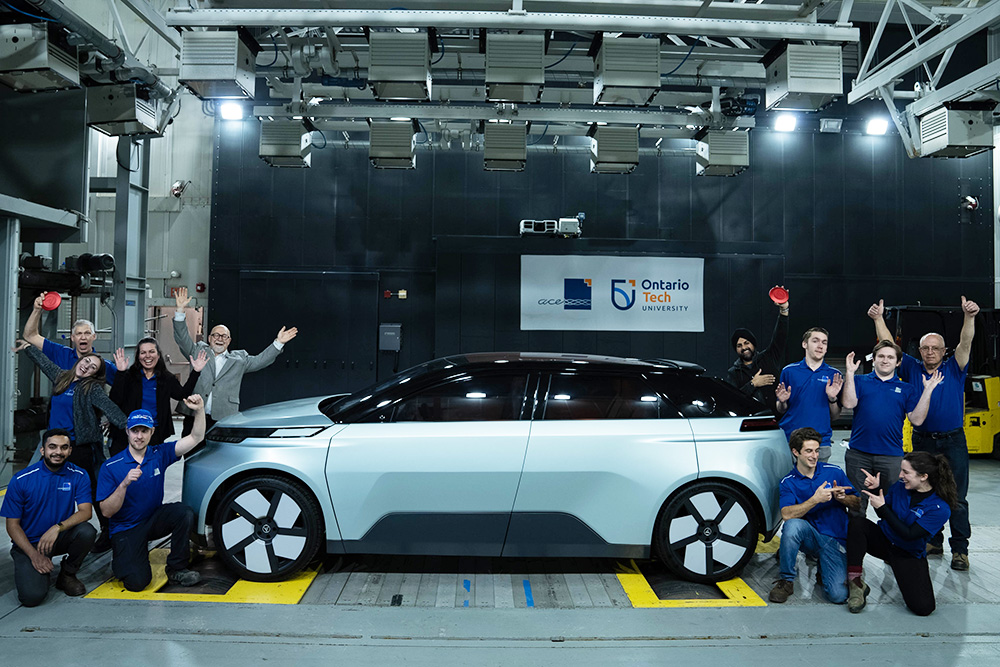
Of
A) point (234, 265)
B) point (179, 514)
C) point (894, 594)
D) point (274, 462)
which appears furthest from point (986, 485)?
point (234, 265)

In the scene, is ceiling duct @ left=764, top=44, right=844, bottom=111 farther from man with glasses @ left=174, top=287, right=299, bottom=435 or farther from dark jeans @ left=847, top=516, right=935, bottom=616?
man with glasses @ left=174, top=287, right=299, bottom=435

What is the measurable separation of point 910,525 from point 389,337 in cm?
865

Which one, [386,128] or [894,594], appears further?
[386,128]

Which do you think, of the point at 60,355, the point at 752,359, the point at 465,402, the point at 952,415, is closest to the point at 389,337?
the point at 60,355

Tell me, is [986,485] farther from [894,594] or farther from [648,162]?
[648,162]

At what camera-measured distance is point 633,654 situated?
10.1 ft

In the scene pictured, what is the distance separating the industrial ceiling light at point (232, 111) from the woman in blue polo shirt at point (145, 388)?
21.3 ft

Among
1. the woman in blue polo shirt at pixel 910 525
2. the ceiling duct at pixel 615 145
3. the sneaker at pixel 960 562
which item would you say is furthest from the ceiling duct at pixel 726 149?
the woman in blue polo shirt at pixel 910 525

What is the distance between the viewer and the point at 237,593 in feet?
12.0

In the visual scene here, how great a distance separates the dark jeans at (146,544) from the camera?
3678 mm

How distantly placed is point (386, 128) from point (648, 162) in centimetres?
553

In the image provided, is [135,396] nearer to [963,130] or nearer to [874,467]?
[874,467]

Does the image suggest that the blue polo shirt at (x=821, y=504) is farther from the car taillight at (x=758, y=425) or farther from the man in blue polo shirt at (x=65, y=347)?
the man in blue polo shirt at (x=65, y=347)

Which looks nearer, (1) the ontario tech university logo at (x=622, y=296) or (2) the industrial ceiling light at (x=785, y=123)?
(1) the ontario tech university logo at (x=622, y=296)
